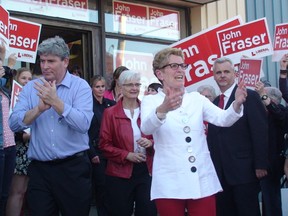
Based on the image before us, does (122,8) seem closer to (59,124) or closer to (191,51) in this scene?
(191,51)

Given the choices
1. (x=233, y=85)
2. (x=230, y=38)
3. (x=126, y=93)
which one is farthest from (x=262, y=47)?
(x=126, y=93)

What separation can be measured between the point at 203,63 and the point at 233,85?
1866 millimetres

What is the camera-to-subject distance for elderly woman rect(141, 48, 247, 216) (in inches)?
154

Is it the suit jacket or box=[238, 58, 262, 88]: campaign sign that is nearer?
box=[238, 58, 262, 88]: campaign sign

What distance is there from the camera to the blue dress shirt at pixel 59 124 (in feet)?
14.3

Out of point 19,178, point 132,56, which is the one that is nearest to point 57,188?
point 19,178

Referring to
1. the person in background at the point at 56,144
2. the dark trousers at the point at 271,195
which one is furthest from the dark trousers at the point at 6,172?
the dark trousers at the point at 271,195

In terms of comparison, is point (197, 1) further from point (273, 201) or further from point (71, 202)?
point (71, 202)

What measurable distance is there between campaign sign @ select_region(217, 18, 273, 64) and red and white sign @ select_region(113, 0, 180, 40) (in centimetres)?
238

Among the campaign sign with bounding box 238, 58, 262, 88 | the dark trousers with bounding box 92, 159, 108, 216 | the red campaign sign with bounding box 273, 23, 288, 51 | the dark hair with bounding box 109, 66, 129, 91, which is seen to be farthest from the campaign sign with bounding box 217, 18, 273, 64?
the campaign sign with bounding box 238, 58, 262, 88

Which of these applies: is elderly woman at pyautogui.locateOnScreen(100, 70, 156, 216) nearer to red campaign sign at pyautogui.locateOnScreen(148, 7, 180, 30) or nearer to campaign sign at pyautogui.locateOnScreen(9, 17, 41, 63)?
campaign sign at pyautogui.locateOnScreen(9, 17, 41, 63)

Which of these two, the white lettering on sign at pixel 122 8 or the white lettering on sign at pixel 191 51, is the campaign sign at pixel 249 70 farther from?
the white lettering on sign at pixel 122 8

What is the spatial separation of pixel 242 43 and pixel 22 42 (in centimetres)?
270

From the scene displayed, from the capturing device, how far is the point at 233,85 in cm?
525
